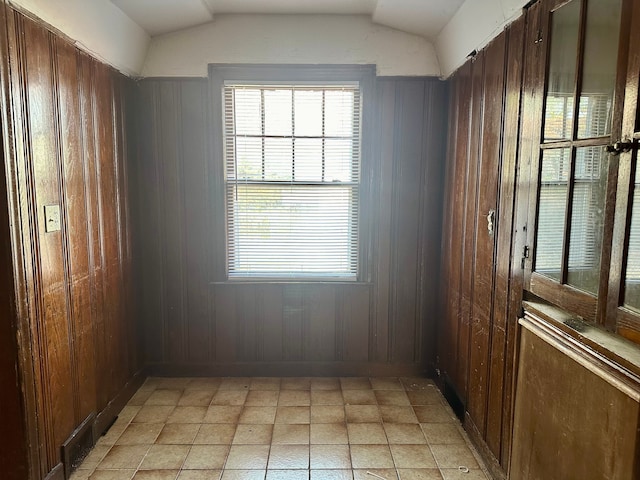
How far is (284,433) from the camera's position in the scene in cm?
247

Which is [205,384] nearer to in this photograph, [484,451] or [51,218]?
[51,218]

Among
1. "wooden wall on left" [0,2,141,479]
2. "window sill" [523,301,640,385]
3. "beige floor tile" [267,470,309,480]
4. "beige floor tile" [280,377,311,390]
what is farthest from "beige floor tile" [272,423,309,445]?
"window sill" [523,301,640,385]

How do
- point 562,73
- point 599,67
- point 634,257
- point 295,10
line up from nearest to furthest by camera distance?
point 634,257
point 599,67
point 562,73
point 295,10

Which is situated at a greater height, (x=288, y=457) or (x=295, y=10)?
(x=295, y=10)

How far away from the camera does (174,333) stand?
124 inches

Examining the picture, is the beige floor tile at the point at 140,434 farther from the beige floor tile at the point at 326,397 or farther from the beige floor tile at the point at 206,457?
the beige floor tile at the point at 326,397

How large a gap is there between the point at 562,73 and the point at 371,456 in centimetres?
199

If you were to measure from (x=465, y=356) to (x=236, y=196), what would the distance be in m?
1.84

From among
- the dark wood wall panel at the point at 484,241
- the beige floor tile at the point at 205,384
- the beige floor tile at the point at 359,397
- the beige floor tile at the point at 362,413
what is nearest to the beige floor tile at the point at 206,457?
the beige floor tile at the point at 205,384

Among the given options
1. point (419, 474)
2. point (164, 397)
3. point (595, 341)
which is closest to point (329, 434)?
point (419, 474)

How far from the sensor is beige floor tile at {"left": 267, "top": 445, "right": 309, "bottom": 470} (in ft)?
7.17

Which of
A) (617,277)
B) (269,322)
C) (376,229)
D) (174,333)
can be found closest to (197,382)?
(174,333)

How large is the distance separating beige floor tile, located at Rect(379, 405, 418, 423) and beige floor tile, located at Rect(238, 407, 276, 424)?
689 mm

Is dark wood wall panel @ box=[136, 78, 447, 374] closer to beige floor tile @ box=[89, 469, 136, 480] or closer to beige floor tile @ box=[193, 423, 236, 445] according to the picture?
beige floor tile @ box=[193, 423, 236, 445]
